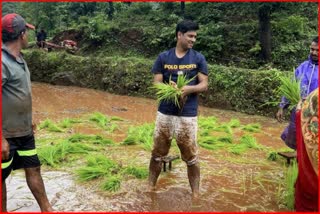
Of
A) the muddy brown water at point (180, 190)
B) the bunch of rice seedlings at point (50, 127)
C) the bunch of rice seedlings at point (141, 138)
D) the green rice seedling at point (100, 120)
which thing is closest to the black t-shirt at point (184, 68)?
the muddy brown water at point (180, 190)

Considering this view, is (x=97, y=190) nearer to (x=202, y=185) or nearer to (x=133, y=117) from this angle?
(x=202, y=185)

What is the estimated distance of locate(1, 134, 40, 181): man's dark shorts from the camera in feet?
10.5

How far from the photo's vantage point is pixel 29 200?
3.93m

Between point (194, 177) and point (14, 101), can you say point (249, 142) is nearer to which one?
point (194, 177)

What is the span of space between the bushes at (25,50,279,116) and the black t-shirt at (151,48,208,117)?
5.84 m

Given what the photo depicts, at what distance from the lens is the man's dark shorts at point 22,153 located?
3210mm

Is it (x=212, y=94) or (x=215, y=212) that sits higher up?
(x=212, y=94)

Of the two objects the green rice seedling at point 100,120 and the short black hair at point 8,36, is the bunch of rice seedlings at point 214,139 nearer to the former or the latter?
the green rice seedling at point 100,120

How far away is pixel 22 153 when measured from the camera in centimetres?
333

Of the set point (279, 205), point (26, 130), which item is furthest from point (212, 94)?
point (26, 130)

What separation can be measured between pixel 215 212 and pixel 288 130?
1540mm

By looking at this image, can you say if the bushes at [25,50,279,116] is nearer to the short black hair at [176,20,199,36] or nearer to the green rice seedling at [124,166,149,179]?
the green rice seedling at [124,166,149,179]

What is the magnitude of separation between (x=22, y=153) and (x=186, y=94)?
159 cm

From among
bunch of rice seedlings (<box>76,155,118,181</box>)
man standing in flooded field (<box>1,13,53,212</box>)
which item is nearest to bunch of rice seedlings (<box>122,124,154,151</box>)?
bunch of rice seedlings (<box>76,155,118,181</box>)
